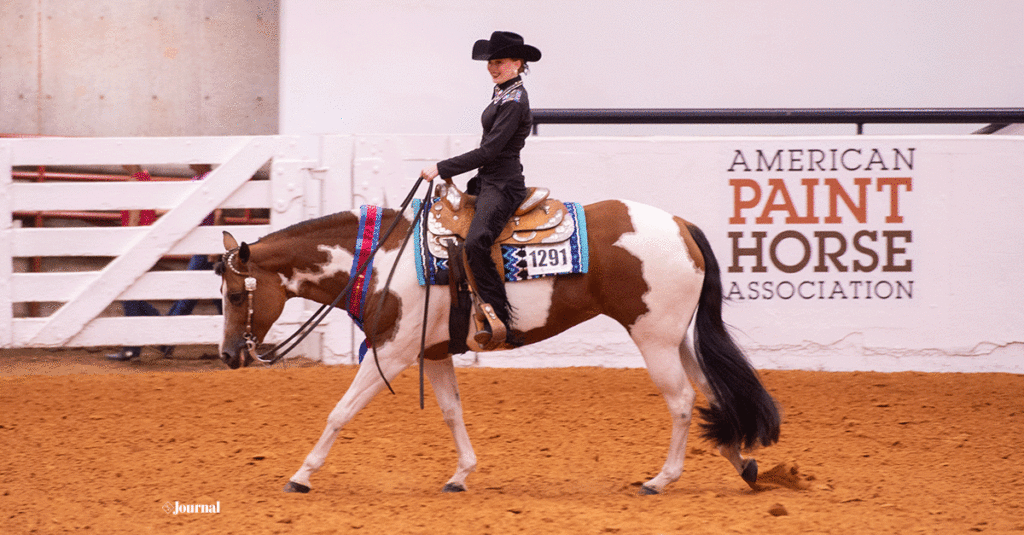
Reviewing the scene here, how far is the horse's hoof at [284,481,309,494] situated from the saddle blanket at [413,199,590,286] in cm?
105

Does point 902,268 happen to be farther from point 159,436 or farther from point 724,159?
point 159,436

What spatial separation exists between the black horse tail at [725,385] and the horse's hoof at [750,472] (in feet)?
0.25

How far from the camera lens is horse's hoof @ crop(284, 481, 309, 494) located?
4.25 meters

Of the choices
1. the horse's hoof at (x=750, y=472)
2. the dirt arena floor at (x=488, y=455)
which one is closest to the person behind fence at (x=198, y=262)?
the dirt arena floor at (x=488, y=455)

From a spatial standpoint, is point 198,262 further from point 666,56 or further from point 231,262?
point 666,56

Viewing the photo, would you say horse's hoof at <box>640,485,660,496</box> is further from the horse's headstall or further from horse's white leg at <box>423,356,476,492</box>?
the horse's headstall

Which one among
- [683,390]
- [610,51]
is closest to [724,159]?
[610,51]

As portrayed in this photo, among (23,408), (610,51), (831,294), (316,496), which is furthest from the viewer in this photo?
(610,51)

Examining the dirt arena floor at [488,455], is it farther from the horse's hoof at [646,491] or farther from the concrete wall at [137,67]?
the concrete wall at [137,67]

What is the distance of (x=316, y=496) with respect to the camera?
4.21 meters

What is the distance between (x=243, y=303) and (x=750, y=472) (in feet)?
7.92

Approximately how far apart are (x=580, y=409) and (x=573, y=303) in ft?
6.32

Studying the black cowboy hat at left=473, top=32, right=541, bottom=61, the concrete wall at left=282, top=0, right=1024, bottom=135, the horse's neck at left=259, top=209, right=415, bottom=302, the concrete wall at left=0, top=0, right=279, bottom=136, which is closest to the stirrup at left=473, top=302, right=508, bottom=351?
the horse's neck at left=259, top=209, right=415, bottom=302

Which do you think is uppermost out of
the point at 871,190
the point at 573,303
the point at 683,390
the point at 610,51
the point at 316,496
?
the point at 610,51
